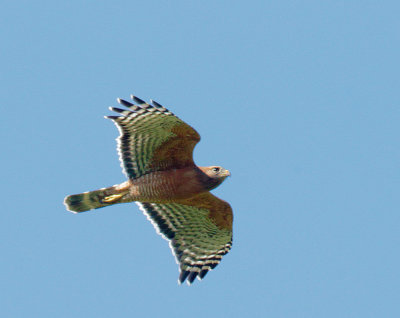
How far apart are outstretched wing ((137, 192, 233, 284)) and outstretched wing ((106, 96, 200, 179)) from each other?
1.00m

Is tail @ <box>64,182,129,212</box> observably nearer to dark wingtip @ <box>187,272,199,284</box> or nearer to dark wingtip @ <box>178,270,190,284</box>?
dark wingtip @ <box>178,270,190,284</box>


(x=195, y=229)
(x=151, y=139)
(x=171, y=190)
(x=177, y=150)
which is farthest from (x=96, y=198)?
(x=195, y=229)

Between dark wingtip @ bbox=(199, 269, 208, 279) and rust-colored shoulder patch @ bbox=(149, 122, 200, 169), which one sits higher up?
rust-colored shoulder patch @ bbox=(149, 122, 200, 169)

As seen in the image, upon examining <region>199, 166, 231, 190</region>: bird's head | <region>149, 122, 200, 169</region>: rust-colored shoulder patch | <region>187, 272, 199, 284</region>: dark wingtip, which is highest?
<region>149, 122, 200, 169</region>: rust-colored shoulder patch

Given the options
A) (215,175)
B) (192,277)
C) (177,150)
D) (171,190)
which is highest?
(177,150)

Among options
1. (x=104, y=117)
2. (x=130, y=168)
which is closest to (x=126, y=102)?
(x=104, y=117)

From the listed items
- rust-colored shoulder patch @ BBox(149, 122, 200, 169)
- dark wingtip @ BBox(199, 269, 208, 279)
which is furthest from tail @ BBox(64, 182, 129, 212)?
dark wingtip @ BBox(199, 269, 208, 279)

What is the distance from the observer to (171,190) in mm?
Answer: 11117

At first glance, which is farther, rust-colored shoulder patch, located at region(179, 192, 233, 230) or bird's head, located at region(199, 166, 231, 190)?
rust-colored shoulder patch, located at region(179, 192, 233, 230)

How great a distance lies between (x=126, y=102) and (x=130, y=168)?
1212 mm

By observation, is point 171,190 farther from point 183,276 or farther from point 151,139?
point 183,276

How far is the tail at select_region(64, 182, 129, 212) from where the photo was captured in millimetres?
11070

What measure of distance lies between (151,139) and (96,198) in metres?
1.41

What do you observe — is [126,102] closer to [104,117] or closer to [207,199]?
[104,117]
